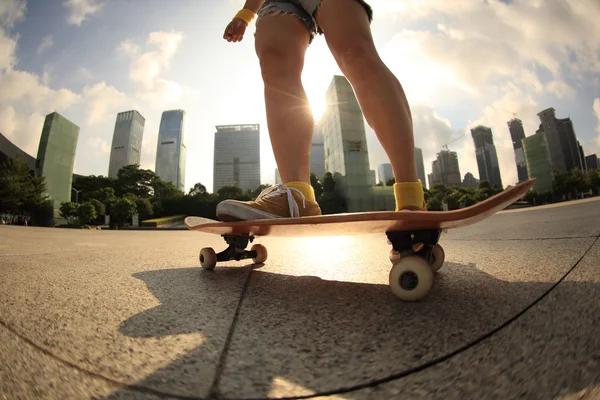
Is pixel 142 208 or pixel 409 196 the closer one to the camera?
pixel 409 196

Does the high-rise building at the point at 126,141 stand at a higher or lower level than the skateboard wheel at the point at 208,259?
higher

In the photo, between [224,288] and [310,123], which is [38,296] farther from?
[310,123]

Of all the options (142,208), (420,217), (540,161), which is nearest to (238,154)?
(142,208)

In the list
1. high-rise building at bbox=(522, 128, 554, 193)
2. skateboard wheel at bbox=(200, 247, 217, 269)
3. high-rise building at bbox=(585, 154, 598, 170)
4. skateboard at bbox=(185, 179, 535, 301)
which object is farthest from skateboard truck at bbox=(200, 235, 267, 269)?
high-rise building at bbox=(585, 154, 598, 170)

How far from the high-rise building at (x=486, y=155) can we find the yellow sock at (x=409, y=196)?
68298 mm

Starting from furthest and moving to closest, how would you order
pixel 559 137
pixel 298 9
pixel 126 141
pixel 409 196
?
pixel 126 141, pixel 559 137, pixel 298 9, pixel 409 196

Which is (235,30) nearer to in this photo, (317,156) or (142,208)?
(142,208)

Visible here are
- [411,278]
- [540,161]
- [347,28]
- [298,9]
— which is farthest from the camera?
[540,161]

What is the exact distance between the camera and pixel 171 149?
2190 inches

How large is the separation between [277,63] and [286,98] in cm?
12

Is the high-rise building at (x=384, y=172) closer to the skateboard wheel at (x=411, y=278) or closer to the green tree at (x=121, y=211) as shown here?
the green tree at (x=121, y=211)

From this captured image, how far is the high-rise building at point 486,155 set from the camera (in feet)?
190

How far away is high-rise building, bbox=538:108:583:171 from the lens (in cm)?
4144

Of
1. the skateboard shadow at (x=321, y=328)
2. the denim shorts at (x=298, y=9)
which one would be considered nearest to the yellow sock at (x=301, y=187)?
the skateboard shadow at (x=321, y=328)
